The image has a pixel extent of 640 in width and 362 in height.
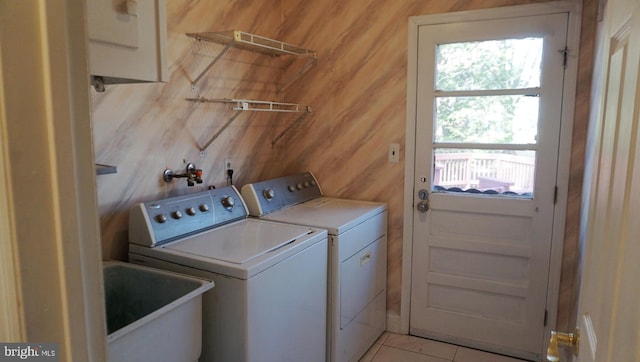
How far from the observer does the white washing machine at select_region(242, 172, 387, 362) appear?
2.31m

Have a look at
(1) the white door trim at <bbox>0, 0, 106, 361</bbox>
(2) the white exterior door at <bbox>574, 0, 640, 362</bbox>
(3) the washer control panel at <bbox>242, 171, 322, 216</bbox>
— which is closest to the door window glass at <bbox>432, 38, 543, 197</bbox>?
(3) the washer control panel at <bbox>242, 171, 322, 216</bbox>

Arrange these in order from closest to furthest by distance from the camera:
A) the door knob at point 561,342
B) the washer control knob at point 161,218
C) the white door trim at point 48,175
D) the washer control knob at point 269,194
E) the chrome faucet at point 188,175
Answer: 1. the white door trim at point 48,175
2. the door knob at point 561,342
3. the washer control knob at point 161,218
4. the chrome faucet at point 188,175
5. the washer control knob at point 269,194

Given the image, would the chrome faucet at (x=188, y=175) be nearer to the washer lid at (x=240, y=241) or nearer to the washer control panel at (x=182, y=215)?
the washer control panel at (x=182, y=215)

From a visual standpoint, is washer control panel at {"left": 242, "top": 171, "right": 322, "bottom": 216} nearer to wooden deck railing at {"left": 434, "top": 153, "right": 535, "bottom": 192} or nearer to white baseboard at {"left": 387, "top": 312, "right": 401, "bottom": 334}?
wooden deck railing at {"left": 434, "top": 153, "right": 535, "bottom": 192}

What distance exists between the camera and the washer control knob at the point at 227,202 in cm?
231

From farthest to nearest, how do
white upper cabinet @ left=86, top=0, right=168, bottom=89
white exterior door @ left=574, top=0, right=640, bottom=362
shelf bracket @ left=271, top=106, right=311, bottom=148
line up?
shelf bracket @ left=271, top=106, right=311, bottom=148 → white upper cabinet @ left=86, top=0, right=168, bottom=89 → white exterior door @ left=574, top=0, right=640, bottom=362

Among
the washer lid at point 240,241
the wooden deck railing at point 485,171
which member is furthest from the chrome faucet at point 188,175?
the wooden deck railing at point 485,171

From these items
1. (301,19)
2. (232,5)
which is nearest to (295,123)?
(301,19)

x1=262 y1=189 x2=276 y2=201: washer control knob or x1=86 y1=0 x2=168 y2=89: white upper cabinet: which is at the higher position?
x1=86 y1=0 x2=168 y2=89: white upper cabinet

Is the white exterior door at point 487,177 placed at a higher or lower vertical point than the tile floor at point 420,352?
higher

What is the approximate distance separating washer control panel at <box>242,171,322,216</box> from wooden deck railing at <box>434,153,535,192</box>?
0.89m

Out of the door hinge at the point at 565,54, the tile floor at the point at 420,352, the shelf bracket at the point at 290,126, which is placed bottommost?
the tile floor at the point at 420,352

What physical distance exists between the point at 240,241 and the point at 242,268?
357 millimetres

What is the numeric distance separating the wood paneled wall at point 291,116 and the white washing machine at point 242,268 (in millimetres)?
225
